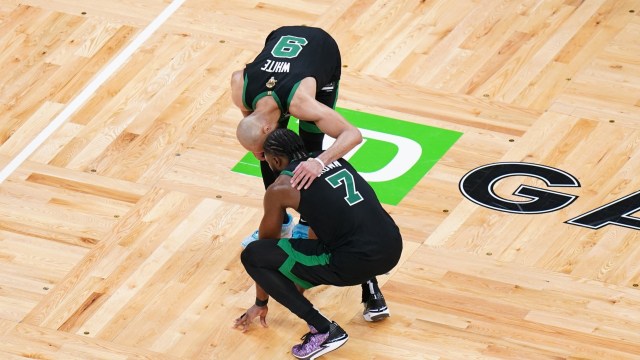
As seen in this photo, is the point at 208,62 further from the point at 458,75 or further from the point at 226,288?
the point at 226,288

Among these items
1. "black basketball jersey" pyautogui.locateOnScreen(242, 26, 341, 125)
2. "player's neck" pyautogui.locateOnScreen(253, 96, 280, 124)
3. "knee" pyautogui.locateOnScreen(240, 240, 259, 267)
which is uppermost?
"black basketball jersey" pyautogui.locateOnScreen(242, 26, 341, 125)

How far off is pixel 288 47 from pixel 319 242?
1.22 m

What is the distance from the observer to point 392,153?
1050 centimetres

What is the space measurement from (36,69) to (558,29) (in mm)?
3793

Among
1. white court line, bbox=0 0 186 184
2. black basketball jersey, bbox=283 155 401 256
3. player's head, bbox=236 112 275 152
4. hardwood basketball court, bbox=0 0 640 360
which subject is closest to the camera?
black basketball jersey, bbox=283 155 401 256

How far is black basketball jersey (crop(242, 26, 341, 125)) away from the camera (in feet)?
29.0

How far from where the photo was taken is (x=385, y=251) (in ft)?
27.4

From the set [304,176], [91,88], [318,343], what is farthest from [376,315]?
[91,88]

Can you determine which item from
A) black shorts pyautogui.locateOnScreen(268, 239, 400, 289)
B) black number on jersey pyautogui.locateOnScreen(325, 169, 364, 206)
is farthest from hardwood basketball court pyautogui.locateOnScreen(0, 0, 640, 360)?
black number on jersey pyautogui.locateOnScreen(325, 169, 364, 206)

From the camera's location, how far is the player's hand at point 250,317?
8.82 meters

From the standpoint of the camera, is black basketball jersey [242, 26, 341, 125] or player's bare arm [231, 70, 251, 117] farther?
player's bare arm [231, 70, 251, 117]

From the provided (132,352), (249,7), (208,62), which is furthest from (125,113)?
(132,352)

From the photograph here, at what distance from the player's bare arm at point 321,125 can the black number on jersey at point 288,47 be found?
21 cm

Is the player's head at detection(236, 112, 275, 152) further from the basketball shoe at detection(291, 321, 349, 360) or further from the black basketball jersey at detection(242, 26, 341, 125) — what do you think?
the basketball shoe at detection(291, 321, 349, 360)
